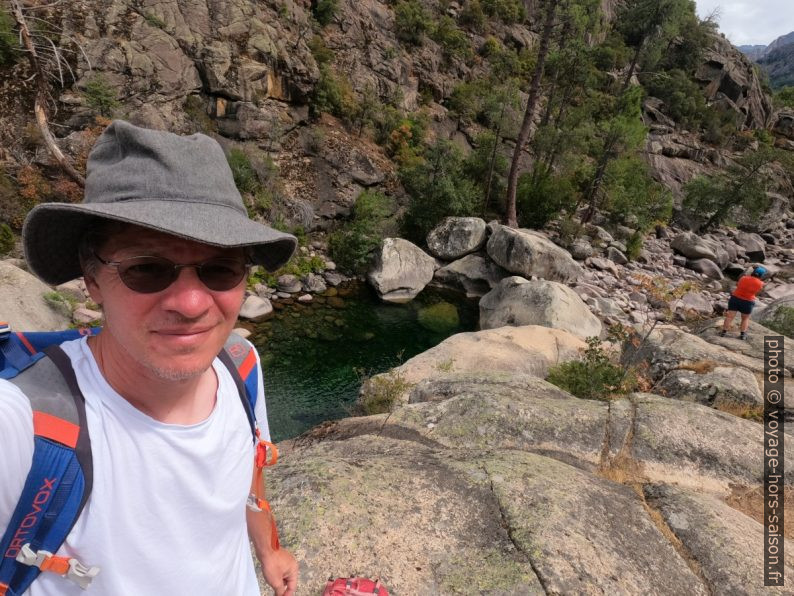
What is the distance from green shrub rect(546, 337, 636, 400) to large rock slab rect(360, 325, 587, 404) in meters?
1.17

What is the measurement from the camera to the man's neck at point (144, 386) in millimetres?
1353

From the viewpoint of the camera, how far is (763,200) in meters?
24.9

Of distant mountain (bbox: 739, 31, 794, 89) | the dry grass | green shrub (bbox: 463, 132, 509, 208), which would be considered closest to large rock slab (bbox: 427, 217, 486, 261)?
green shrub (bbox: 463, 132, 509, 208)

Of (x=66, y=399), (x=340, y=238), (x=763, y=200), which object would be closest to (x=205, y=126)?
(x=340, y=238)

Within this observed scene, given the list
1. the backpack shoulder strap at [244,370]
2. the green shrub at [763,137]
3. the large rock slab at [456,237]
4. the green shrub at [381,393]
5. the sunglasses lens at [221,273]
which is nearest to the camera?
the sunglasses lens at [221,273]

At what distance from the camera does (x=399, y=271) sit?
17.2 meters

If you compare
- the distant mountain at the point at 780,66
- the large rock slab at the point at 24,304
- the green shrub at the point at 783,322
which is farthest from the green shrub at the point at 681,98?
the distant mountain at the point at 780,66

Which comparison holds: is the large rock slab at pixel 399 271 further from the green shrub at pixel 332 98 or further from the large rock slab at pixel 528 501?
the large rock slab at pixel 528 501

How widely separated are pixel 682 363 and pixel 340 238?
1389 cm

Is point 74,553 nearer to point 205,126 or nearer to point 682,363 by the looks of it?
point 682,363

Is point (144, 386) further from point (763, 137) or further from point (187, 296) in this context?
point (763, 137)

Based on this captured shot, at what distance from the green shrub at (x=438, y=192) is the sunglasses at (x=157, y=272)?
1934cm

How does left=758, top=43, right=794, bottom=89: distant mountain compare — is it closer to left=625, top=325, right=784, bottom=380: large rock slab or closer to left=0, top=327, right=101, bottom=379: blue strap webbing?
→ left=625, top=325, right=784, bottom=380: large rock slab

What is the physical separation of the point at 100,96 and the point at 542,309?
1909 centimetres
